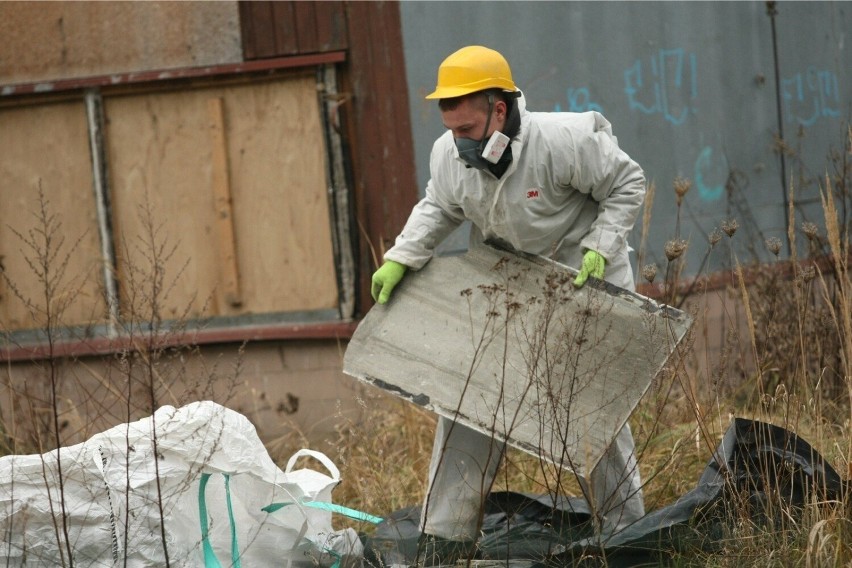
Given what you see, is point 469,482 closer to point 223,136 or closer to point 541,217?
point 541,217

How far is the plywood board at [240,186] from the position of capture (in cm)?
740

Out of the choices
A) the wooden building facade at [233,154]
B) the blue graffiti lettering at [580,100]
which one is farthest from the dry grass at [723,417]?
the blue graffiti lettering at [580,100]

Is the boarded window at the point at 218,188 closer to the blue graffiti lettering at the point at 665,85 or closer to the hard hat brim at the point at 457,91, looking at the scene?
the blue graffiti lettering at the point at 665,85

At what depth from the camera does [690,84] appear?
26.7ft

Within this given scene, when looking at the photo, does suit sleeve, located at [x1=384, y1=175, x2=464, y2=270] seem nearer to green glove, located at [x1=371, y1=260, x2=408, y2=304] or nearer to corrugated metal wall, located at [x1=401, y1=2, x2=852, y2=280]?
green glove, located at [x1=371, y1=260, x2=408, y2=304]

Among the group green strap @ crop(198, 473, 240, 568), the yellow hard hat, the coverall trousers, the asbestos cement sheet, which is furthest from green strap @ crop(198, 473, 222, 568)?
the yellow hard hat

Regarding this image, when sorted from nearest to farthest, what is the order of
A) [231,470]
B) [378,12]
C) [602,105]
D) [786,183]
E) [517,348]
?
[231,470] → [517,348] → [378,12] → [602,105] → [786,183]

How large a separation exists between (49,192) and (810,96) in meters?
5.34

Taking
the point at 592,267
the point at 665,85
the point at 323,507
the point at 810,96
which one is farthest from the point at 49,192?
the point at 810,96

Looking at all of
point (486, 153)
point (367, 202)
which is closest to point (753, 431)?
point (486, 153)

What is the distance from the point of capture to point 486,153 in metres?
4.15

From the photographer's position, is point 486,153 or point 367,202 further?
point 367,202

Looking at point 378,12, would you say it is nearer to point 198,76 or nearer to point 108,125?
point 198,76

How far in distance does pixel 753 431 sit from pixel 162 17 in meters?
4.82
